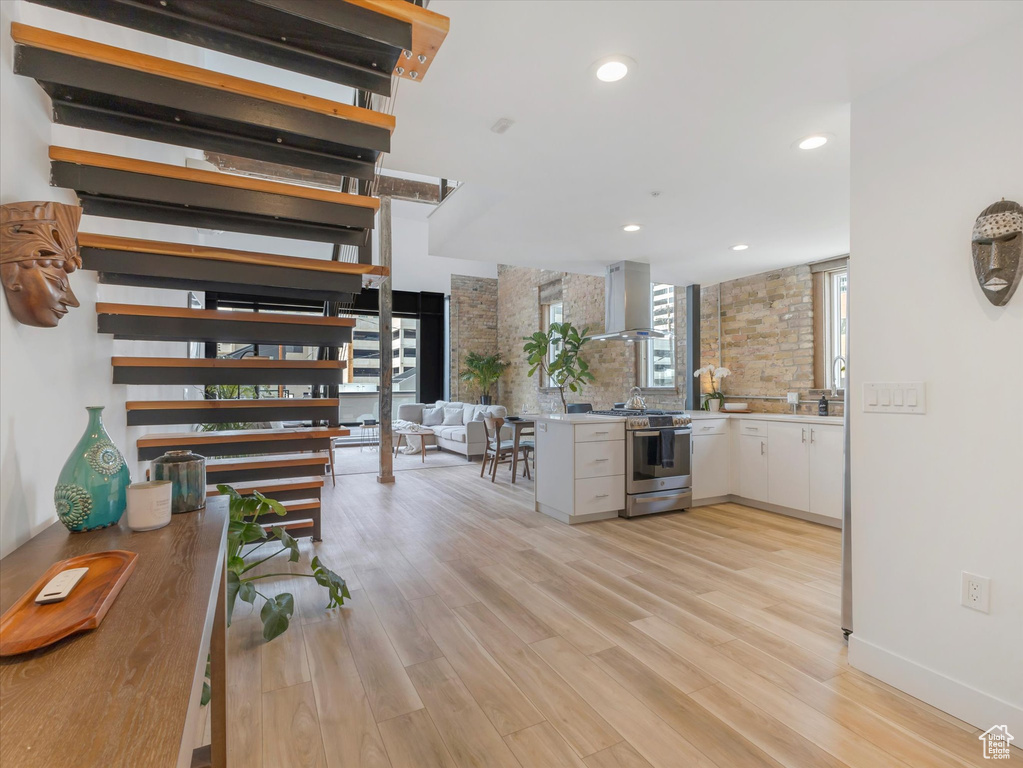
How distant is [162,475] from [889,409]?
2641 mm

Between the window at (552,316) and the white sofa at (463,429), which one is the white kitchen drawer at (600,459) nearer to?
the white sofa at (463,429)

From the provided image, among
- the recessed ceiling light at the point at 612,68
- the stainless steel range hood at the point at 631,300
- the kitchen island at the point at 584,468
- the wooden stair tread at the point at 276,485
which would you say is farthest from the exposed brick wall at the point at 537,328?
the recessed ceiling light at the point at 612,68

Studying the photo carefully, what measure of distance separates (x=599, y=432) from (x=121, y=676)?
3.81 metres

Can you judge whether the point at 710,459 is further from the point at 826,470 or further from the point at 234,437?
the point at 234,437

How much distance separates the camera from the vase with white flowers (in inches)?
212

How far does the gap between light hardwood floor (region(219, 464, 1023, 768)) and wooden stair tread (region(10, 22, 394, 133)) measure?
2.03 meters

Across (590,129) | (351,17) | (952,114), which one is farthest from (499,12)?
(952,114)

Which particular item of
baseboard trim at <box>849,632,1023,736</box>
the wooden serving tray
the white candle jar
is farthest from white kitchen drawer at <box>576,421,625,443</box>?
the wooden serving tray

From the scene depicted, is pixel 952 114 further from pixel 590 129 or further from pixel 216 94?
pixel 216 94

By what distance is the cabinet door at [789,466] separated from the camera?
4219mm

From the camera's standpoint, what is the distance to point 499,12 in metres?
1.62

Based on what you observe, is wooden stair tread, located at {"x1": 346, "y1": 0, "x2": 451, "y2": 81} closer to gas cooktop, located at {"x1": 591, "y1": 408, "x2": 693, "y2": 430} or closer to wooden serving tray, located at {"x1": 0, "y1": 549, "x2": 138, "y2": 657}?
wooden serving tray, located at {"x1": 0, "y1": 549, "x2": 138, "y2": 657}

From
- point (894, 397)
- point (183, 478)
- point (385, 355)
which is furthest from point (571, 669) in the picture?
point (385, 355)

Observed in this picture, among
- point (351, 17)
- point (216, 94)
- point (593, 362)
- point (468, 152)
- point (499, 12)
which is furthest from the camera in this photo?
point (593, 362)
